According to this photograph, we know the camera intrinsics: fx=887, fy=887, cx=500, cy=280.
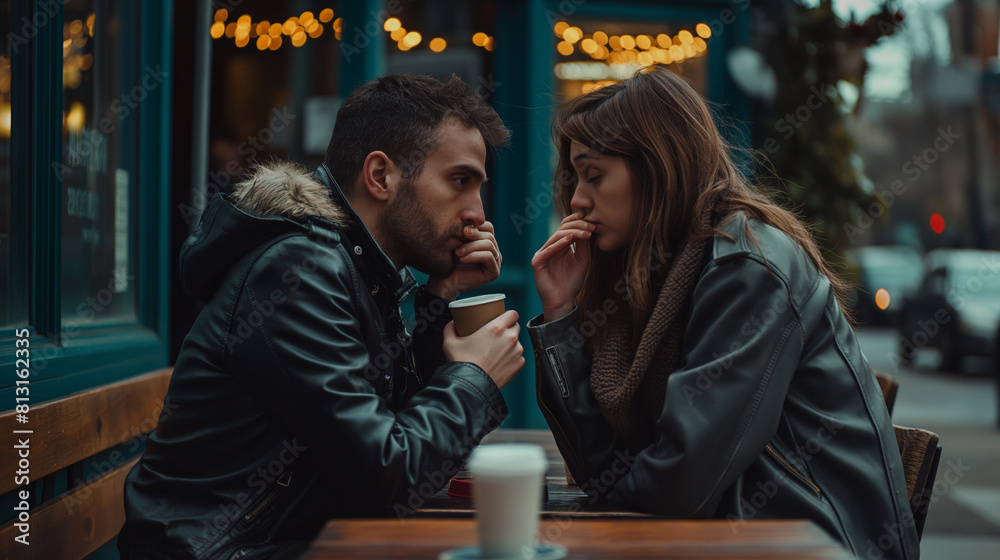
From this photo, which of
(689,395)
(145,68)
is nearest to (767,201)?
(689,395)

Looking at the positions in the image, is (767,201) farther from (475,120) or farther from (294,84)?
(294,84)

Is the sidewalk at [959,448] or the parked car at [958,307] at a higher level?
the parked car at [958,307]


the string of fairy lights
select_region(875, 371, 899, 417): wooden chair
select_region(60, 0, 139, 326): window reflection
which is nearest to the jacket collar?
select_region(60, 0, 139, 326): window reflection

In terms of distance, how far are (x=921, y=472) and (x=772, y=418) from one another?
1.84 ft

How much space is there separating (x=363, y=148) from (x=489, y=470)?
1343 millimetres

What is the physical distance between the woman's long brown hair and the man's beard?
472 mm

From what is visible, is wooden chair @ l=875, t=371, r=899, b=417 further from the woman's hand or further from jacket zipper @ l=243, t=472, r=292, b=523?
jacket zipper @ l=243, t=472, r=292, b=523

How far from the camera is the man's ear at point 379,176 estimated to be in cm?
234

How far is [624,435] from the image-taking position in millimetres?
2121

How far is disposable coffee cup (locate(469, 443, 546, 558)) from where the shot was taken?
4.04 feet

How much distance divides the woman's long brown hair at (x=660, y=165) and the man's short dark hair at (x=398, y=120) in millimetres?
365

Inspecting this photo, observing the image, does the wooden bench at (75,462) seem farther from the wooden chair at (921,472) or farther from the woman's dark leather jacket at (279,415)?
the wooden chair at (921,472)

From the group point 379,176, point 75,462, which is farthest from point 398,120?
point 75,462

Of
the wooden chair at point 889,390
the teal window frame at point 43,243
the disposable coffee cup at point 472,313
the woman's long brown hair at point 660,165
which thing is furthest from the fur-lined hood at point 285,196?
the wooden chair at point 889,390
